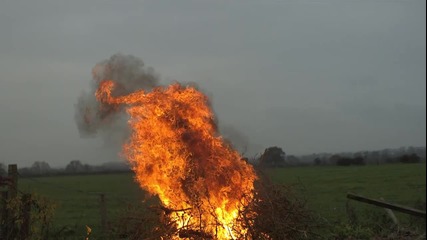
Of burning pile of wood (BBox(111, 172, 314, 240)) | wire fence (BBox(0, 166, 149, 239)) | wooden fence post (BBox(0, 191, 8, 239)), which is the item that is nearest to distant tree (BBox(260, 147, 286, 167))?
burning pile of wood (BBox(111, 172, 314, 240))

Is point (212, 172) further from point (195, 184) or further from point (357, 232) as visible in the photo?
point (357, 232)

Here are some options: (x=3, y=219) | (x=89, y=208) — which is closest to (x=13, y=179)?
(x=3, y=219)

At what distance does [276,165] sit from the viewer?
35.6 ft

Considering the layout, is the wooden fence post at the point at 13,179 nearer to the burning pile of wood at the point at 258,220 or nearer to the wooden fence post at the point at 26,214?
the wooden fence post at the point at 26,214

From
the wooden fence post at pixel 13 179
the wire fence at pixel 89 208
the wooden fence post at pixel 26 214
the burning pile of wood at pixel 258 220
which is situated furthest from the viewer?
the wire fence at pixel 89 208

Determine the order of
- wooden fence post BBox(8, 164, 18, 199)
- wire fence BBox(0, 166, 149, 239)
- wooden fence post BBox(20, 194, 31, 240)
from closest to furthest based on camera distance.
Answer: wooden fence post BBox(20, 194, 31, 240), wooden fence post BBox(8, 164, 18, 199), wire fence BBox(0, 166, 149, 239)

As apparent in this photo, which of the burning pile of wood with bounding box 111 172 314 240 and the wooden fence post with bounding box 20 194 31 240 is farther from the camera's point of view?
the wooden fence post with bounding box 20 194 31 240

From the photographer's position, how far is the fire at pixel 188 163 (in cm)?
888

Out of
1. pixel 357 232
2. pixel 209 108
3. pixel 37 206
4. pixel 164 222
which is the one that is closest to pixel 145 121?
pixel 209 108

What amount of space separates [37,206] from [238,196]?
13.0ft

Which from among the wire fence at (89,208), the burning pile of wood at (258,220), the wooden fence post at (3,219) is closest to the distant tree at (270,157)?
the burning pile of wood at (258,220)

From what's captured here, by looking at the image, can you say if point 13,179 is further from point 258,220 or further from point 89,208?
point 89,208

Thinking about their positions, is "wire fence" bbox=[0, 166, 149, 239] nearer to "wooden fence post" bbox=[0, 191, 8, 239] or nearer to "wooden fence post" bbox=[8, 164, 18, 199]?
"wooden fence post" bbox=[8, 164, 18, 199]

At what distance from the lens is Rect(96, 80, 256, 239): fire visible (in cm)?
888
